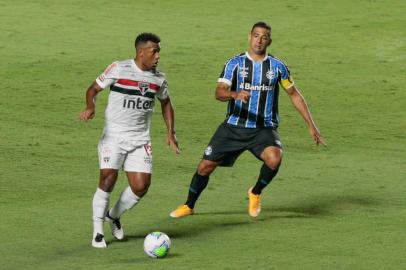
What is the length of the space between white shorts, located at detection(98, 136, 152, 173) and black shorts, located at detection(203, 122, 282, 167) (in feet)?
4.64

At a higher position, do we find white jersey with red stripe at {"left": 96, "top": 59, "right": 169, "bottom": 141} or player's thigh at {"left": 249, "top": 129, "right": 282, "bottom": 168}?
white jersey with red stripe at {"left": 96, "top": 59, "right": 169, "bottom": 141}

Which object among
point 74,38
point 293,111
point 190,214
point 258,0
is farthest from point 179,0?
point 190,214

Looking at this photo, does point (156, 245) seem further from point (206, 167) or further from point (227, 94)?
point (206, 167)

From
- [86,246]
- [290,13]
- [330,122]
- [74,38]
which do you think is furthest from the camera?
[290,13]

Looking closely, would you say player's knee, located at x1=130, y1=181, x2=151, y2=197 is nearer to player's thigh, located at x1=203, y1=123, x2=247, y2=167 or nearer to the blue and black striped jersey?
player's thigh, located at x1=203, y1=123, x2=247, y2=167

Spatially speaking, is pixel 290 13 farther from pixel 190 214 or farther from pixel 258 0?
pixel 190 214

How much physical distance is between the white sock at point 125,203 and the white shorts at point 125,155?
0.24m

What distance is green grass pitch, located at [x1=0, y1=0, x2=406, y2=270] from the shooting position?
1193 cm

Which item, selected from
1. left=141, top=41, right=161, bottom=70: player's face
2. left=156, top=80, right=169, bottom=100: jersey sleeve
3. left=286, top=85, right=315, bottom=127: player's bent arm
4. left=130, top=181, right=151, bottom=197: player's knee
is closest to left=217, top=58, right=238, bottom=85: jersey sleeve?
left=286, top=85, right=315, bottom=127: player's bent arm

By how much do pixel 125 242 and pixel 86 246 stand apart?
0.42 m

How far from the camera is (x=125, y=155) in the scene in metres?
12.0

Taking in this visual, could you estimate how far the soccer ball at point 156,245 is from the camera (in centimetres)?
1132

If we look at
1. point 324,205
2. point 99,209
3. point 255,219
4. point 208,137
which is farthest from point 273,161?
point 208,137

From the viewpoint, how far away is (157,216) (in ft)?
43.7
